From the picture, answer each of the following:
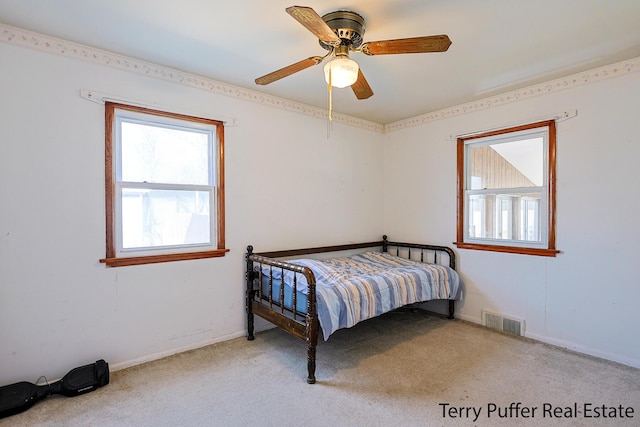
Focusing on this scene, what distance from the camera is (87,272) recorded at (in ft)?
7.73

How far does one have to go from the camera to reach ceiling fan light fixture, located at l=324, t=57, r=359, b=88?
5.95 feet

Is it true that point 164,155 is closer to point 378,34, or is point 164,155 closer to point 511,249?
point 378,34

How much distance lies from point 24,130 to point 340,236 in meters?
2.93

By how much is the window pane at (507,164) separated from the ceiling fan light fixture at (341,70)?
2249mm

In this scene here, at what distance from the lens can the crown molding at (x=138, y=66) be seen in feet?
7.00

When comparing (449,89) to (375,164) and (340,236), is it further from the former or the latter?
(340,236)

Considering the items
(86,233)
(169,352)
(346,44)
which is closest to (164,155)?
(86,233)

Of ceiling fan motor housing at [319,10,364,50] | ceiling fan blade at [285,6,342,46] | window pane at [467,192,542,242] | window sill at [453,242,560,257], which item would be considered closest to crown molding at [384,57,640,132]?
window pane at [467,192,542,242]

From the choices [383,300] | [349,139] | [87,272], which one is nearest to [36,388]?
[87,272]

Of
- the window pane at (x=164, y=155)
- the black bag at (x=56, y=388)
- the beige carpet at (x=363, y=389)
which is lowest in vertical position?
the beige carpet at (x=363, y=389)

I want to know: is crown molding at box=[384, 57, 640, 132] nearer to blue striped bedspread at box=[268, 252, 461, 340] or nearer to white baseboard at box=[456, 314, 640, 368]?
blue striped bedspread at box=[268, 252, 461, 340]

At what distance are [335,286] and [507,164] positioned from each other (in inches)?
88.1

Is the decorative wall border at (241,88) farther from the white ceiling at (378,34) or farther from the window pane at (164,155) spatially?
the window pane at (164,155)

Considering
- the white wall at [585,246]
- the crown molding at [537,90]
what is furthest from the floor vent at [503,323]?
the crown molding at [537,90]
